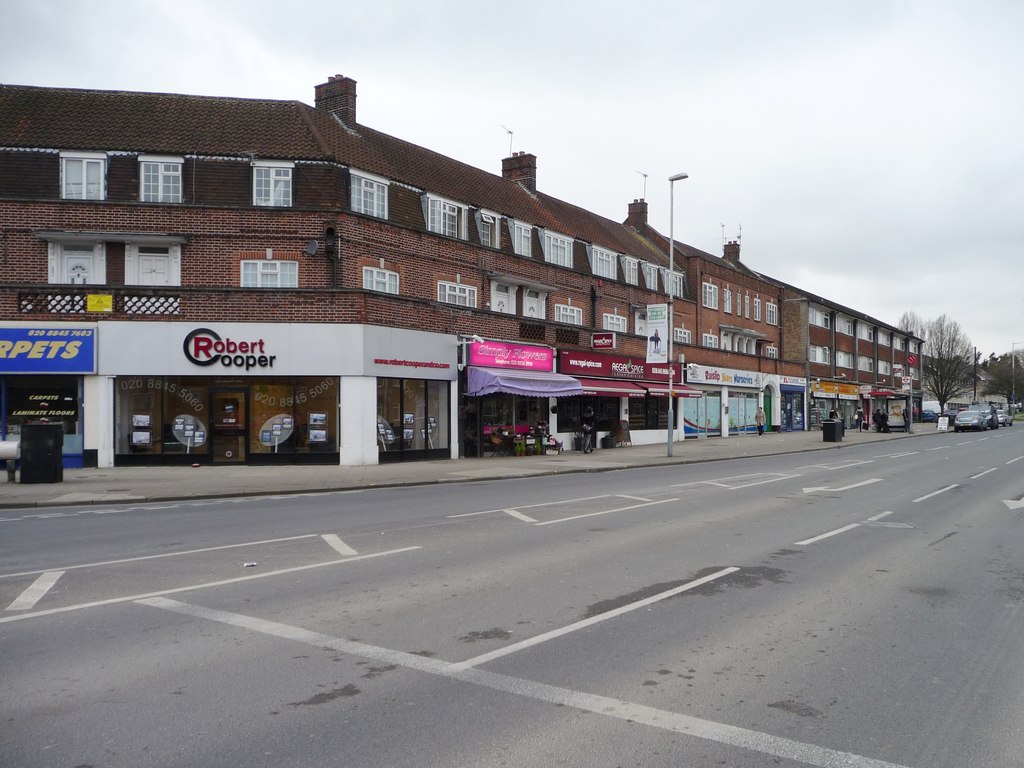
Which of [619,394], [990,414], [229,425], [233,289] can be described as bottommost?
[990,414]

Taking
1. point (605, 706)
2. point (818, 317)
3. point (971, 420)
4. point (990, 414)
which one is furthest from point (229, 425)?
point (990, 414)

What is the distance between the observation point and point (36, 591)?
7633 millimetres

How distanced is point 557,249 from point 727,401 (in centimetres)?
1725

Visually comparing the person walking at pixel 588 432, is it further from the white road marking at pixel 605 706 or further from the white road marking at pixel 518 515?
the white road marking at pixel 605 706

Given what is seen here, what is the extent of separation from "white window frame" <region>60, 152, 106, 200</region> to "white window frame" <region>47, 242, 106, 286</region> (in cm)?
144

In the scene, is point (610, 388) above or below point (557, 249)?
below

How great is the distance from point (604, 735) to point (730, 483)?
593 inches

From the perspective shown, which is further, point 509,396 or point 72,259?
point 509,396

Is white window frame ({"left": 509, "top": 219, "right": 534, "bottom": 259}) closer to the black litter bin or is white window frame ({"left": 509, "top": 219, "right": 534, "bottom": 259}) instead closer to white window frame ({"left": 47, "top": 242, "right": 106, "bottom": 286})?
white window frame ({"left": 47, "top": 242, "right": 106, "bottom": 286})

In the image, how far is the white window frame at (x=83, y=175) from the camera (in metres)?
23.1

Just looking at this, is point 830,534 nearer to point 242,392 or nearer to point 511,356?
point 242,392

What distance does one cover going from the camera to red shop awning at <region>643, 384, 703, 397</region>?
120 ft

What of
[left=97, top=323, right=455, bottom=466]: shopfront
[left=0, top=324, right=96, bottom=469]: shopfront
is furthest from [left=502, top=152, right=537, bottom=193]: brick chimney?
[left=0, top=324, right=96, bottom=469]: shopfront

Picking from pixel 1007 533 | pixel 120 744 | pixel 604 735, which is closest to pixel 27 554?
pixel 120 744
